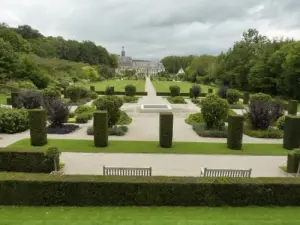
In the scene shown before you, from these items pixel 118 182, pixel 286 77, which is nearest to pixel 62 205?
pixel 118 182

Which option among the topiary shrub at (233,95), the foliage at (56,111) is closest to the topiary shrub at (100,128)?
the foliage at (56,111)

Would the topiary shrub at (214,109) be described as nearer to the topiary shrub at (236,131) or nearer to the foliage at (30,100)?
the topiary shrub at (236,131)

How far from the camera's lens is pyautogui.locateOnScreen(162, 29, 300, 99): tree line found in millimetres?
38562

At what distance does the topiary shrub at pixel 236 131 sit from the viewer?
15.2 metres

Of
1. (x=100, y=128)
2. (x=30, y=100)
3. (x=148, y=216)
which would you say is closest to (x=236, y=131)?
(x=100, y=128)

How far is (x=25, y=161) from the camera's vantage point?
37.4ft

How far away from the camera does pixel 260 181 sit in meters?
8.55

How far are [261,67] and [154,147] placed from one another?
36.5 metres

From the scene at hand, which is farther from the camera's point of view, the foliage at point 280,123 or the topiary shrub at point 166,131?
the foliage at point 280,123

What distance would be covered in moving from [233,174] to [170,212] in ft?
12.5

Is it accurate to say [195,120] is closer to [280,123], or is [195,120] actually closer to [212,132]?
[212,132]

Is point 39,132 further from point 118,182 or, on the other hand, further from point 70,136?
point 118,182

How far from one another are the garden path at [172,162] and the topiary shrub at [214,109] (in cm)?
475

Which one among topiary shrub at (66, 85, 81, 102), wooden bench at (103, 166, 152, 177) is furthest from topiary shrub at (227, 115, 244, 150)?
topiary shrub at (66, 85, 81, 102)
